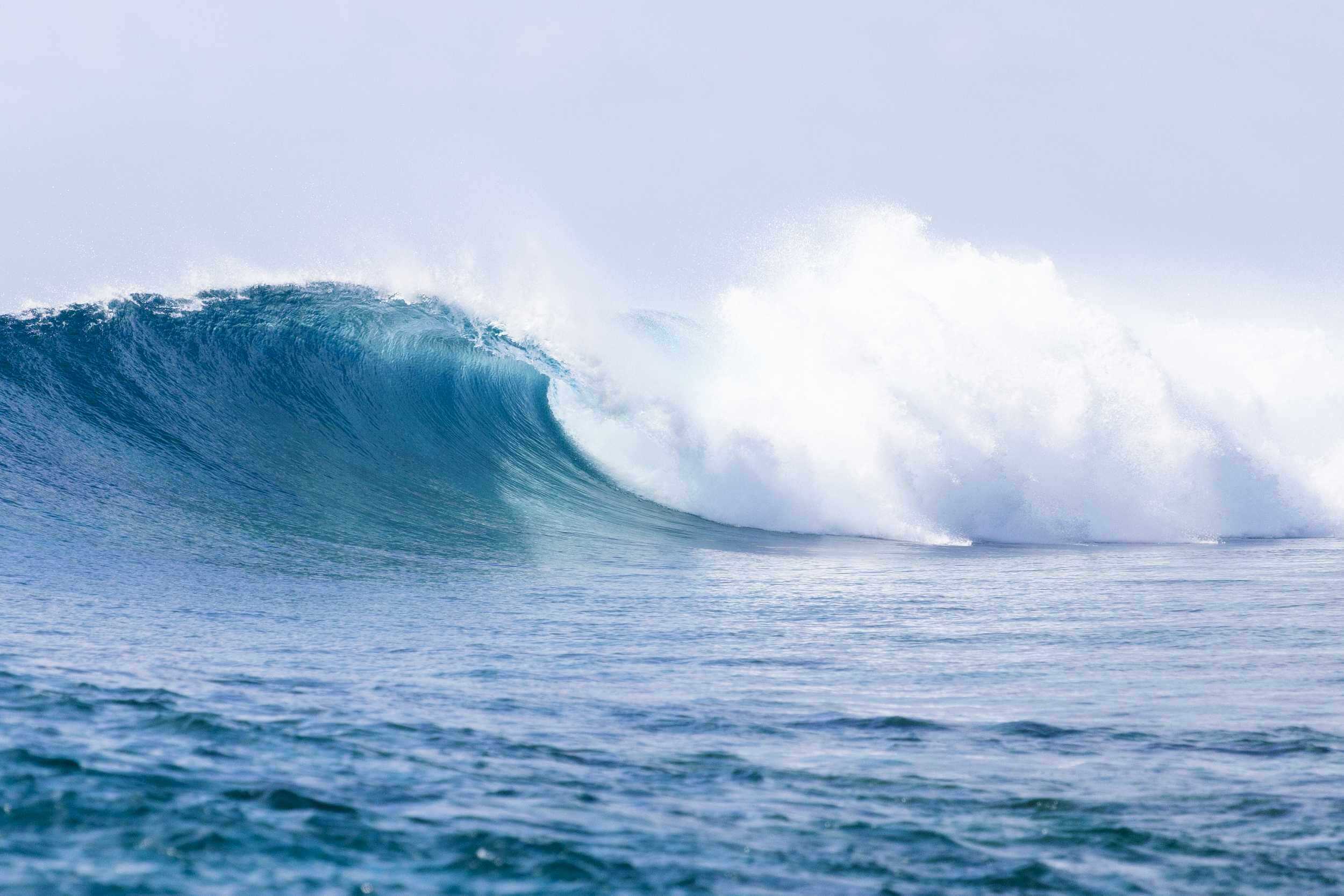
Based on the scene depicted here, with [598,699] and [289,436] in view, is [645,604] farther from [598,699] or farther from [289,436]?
[289,436]

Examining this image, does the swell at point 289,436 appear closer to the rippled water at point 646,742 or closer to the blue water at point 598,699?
the blue water at point 598,699

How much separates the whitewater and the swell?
7cm

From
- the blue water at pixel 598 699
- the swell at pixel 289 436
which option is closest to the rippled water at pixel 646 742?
the blue water at pixel 598 699

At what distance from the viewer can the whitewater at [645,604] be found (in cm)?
361

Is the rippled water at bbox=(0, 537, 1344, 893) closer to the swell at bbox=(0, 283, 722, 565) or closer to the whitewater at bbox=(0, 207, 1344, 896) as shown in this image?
the whitewater at bbox=(0, 207, 1344, 896)

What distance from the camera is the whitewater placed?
361 centimetres

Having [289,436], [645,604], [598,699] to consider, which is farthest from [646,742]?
[289,436]

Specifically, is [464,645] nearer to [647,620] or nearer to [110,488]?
[647,620]

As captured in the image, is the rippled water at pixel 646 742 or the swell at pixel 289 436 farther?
the swell at pixel 289 436

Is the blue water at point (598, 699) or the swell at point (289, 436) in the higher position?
the swell at point (289, 436)

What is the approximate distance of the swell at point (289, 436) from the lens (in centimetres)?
1026

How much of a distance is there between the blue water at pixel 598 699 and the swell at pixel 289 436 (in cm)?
9

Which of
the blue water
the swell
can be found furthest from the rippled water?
the swell

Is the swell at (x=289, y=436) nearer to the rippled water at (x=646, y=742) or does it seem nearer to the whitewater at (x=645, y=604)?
the whitewater at (x=645, y=604)
